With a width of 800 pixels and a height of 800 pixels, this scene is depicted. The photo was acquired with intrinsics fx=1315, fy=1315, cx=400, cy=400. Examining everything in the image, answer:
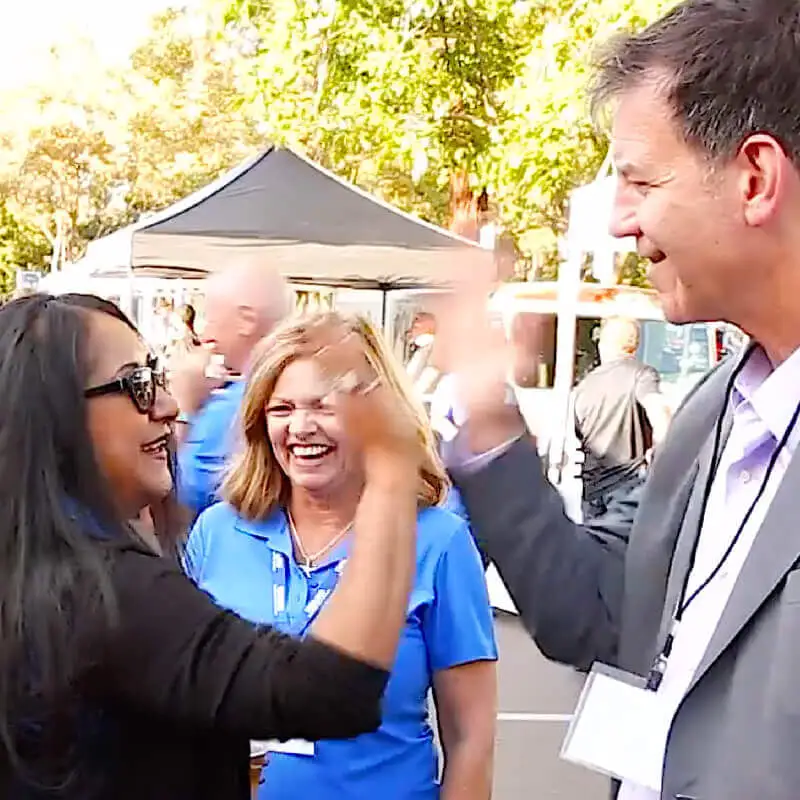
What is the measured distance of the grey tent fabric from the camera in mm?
8477

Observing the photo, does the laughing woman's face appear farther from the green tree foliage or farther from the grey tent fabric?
the green tree foliage

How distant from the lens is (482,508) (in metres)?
1.70

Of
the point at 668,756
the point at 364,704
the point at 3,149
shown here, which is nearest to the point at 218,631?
the point at 364,704

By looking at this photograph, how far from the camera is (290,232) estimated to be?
8828 millimetres

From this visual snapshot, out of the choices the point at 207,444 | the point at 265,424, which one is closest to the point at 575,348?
the point at 207,444

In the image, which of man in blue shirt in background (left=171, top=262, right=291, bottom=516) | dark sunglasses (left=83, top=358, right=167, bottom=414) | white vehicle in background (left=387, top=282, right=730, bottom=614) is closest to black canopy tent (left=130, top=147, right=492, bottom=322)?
white vehicle in background (left=387, top=282, right=730, bottom=614)

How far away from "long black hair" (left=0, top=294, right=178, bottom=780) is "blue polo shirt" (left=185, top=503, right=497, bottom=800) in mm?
628

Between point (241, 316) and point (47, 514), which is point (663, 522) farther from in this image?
point (241, 316)

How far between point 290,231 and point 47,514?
737cm

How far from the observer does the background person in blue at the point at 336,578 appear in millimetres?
2195

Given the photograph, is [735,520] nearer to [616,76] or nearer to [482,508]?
[482,508]

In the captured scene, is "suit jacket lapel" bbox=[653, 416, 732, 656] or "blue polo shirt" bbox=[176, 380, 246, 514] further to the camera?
"blue polo shirt" bbox=[176, 380, 246, 514]

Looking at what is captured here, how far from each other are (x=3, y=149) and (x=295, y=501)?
1191 inches

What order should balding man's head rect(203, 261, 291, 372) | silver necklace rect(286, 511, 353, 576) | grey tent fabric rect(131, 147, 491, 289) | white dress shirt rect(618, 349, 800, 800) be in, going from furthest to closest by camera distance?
grey tent fabric rect(131, 147, 491, 289) → balding man's head rect(203, 261, 291, 372) → silver necklace rect(286, 511, 353, 576) → white dress shirt rect(618, 349, 800, 800)
